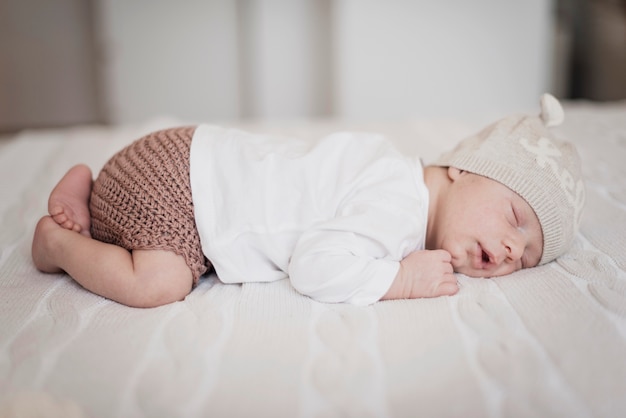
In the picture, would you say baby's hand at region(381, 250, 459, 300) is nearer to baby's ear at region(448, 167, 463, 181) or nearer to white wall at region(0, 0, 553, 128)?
baby's ear at region(448, 167, 463, 181)

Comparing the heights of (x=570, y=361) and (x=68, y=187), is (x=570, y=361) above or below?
below

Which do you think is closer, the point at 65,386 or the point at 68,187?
the point at 65,386

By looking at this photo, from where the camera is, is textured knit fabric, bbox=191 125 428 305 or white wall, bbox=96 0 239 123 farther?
white wall, bbox=96 0 239 123

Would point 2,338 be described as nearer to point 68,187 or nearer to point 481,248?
point 68,187

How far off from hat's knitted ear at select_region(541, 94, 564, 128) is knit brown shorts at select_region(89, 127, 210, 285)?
0.72 metres

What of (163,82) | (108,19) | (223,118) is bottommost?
(223,118)

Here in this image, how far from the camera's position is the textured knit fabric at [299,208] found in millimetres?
1008

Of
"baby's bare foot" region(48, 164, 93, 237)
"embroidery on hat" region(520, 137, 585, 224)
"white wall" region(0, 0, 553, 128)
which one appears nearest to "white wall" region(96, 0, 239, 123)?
"white wall" region(0, 0, 553, 128)

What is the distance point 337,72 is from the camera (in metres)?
3.47

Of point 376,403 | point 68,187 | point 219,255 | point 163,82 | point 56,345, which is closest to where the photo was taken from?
point 376,403

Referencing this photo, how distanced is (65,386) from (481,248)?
700 mm

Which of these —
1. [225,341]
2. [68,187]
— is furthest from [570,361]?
[68,187]

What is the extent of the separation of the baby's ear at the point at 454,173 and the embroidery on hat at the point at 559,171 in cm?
13

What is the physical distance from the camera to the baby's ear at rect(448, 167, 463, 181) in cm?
115
